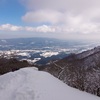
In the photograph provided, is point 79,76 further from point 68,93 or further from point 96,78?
point 68,93

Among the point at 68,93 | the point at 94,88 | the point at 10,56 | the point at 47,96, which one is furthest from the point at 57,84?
the point at 10,56

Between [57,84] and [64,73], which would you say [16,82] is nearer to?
[57,84]

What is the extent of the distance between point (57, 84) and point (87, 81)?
261 inches

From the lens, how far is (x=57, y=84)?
11.0 meters

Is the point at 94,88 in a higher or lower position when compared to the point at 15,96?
lower

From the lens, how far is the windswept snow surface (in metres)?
8.95

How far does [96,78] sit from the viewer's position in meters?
17.1

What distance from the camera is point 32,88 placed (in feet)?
30.9

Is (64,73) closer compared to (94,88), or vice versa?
(94,88)

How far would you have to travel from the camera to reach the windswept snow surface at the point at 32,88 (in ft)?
29.4

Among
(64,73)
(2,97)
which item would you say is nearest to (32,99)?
(2,97)

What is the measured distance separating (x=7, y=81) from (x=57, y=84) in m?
2.78

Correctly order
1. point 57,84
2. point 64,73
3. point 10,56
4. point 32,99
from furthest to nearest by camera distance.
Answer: point 10,56 → point 64,73 → point 57,84 → point 32,99

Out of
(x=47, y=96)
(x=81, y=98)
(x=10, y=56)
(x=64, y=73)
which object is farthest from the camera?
(x=10, y=56)
